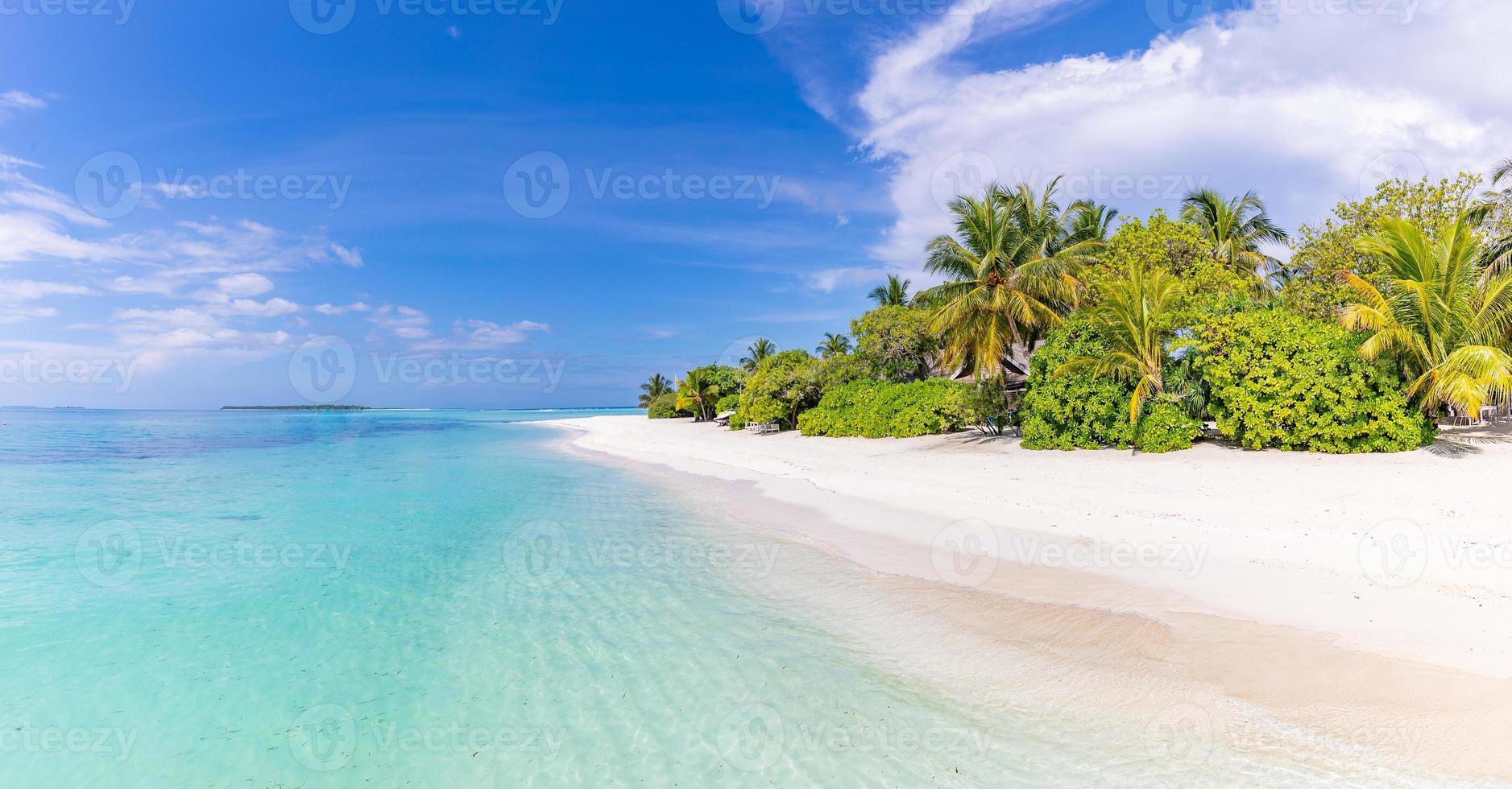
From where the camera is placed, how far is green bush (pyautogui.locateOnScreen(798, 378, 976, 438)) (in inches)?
921

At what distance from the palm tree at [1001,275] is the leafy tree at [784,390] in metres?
9.00

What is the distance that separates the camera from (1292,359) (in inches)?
523

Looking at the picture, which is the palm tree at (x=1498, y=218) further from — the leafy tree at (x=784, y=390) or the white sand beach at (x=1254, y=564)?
the leafy tree at (x=784, y=390)

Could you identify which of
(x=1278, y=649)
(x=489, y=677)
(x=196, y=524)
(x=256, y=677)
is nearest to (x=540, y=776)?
(x=489, y=677)

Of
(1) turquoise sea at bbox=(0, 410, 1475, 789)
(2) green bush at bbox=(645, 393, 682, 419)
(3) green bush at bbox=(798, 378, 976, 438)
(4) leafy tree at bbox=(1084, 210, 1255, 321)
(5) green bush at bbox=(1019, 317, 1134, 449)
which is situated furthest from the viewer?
(2) green bush at bbox=(645, 393, 682, 419)

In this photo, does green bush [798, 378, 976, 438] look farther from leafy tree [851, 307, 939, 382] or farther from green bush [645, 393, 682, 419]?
green bush [645, 393, 682, 419]

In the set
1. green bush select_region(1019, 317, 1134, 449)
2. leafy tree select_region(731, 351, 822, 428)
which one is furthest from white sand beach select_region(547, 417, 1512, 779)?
leafy tree select_region(731, 351, 822, 428)

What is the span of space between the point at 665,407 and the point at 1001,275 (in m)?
41.1

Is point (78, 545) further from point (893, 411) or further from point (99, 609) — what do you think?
point (893, 411)

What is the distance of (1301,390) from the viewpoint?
42.2 feet

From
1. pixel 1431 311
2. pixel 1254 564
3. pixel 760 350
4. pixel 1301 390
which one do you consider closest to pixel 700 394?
pixel 760 350

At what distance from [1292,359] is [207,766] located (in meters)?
18.3

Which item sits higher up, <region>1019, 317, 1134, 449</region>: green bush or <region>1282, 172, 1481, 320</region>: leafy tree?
<region>1282, 172, 1481, 320</region>: leafy tree

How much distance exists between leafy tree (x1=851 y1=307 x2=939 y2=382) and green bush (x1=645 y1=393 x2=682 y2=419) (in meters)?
29.3
